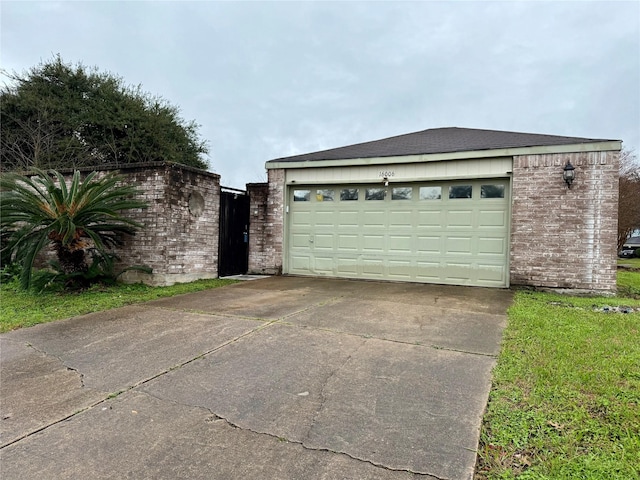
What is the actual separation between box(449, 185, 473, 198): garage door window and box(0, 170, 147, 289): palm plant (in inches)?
239

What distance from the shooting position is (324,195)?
8352 millimetres

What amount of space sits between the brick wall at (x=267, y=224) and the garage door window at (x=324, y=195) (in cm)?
88

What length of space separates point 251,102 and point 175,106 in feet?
12.4

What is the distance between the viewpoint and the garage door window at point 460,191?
721cm

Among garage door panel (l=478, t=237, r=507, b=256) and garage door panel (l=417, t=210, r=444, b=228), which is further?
garage door panel (l=417, t=210, r=444, b=228)

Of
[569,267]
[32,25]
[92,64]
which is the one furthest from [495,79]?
[92,64]

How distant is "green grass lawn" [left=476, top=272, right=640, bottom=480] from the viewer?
5.65ft

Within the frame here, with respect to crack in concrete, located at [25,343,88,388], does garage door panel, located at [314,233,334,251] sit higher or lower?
higher

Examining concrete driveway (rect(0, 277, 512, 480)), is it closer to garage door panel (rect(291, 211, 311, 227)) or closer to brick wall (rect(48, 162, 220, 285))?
brick wall (rect(48, 162, 220, 285))

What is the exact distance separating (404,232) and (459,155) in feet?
6.22

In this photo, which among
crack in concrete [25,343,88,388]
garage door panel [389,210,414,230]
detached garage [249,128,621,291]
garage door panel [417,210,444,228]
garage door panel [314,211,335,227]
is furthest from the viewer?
garage door panel [314,211,335,227]

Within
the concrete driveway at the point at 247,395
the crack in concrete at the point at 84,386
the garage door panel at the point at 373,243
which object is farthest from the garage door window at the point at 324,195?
the crack in concrete at the point at 84,386

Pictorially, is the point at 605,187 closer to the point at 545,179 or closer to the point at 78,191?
the point at 545,179

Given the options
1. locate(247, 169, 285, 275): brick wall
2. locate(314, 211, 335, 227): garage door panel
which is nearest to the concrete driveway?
locate(314, 211, 335, 227): garage door panel
